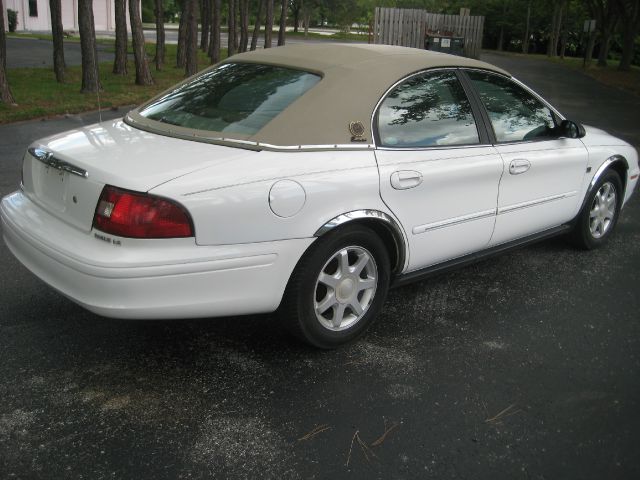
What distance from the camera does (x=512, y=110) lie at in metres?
4.52

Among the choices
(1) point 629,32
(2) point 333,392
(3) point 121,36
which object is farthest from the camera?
(1) point 629,32

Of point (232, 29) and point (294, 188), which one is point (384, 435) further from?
point (232, 29)

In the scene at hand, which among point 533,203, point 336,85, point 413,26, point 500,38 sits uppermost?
point 413,26

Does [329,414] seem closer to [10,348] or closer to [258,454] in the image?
[258,454]

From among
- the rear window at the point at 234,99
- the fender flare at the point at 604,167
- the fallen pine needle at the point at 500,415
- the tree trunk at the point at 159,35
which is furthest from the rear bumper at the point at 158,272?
the tree trunk at the point at 159,35

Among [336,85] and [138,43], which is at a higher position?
[336,85]

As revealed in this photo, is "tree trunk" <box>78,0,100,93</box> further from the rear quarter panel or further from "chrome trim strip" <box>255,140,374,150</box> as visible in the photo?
the rear quarter panel

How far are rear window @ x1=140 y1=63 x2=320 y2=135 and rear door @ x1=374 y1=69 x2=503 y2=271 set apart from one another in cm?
54

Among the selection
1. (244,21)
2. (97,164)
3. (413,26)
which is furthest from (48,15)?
(97,164)

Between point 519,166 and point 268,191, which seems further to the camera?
point 519,166

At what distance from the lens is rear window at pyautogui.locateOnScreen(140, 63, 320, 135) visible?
352 centimetres

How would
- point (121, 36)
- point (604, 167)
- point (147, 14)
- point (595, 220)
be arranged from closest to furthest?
point (604, 167), point (595, 220), point (121, 36), point (147, 14)

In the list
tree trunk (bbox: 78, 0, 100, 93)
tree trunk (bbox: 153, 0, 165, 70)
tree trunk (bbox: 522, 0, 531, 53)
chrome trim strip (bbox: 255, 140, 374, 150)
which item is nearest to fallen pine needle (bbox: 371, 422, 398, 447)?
chrome trim strip (bbox: 255, 140, 374, 150)

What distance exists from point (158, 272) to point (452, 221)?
6.15 feet
